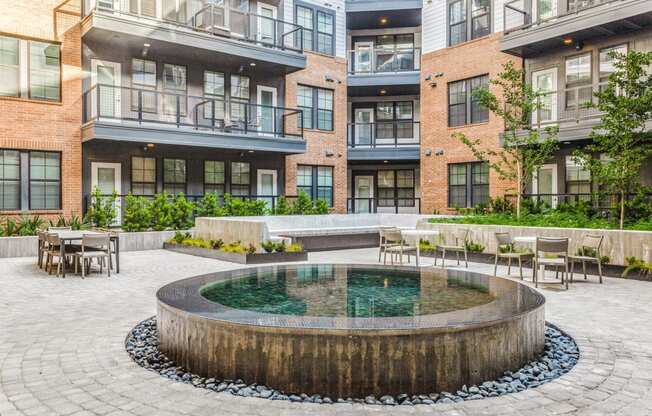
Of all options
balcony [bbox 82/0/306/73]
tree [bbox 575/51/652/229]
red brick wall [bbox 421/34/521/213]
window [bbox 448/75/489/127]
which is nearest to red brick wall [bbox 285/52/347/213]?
balcony [bbox 82/0/306/73]

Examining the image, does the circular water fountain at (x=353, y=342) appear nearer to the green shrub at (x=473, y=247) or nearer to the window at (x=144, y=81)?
the green shrub at (x=473, y=247)

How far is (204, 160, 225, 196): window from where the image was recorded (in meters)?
19.0

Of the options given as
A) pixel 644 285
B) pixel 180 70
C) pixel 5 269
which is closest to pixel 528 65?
pixel 644 285

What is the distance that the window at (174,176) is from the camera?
17.9 m

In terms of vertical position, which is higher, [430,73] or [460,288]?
[430,73]

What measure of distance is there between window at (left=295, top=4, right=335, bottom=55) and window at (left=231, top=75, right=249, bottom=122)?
10.7 ft

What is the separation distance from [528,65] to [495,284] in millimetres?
14474

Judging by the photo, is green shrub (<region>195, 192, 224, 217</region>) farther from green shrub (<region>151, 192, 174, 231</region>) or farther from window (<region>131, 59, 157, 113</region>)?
window (<region>131, 59, 157, 113</region>)

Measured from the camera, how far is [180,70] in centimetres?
1809

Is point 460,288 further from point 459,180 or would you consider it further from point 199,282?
point 459,180

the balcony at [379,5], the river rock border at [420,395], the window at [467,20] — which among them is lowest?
the river rock border at [420,395]

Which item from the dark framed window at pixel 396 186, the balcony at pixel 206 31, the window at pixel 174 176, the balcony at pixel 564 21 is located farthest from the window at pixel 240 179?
the balcony at pixel 564 21

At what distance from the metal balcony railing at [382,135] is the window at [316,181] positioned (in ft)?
7.25

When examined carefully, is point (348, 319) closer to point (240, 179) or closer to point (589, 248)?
point (589, 248)
